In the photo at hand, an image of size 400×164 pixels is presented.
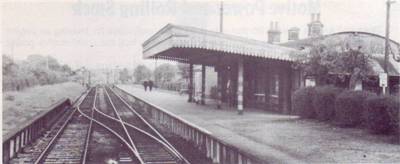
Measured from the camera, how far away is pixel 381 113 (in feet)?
37.0

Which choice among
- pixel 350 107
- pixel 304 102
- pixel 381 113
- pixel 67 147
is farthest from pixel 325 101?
pixel 67 147

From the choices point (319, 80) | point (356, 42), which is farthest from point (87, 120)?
point (356, 42)

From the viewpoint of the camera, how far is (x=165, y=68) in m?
81.1

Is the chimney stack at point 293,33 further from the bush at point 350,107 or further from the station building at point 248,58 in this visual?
the bush at point 350,107

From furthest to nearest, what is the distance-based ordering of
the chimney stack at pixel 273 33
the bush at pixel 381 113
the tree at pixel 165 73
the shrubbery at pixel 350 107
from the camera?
the tree at pixel 165 73
the chimney stack at pixel 273 33
the shrubbery at pixel 350 107
the bush at pixel 381 113

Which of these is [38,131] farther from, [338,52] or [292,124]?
[338,52]

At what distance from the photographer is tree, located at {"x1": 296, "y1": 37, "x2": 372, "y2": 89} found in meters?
15.3

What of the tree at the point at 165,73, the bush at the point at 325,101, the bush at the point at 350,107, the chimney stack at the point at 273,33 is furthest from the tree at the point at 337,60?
the tree at the point at 165,73

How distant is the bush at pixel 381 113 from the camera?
424 inches

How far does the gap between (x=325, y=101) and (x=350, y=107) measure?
1.53 metres

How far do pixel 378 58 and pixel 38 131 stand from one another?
17174mm

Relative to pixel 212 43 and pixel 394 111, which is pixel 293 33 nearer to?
pixel 212 43

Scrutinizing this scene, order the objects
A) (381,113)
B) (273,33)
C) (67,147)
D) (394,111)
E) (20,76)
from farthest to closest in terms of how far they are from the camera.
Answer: (20,76), (273,33), (67,147), (381,113), (394,111)

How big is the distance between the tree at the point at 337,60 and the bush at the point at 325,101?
1.18 meters
